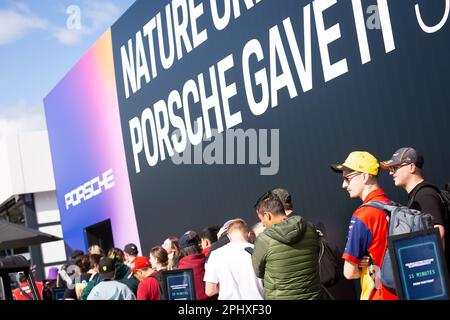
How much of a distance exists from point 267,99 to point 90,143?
766 cm

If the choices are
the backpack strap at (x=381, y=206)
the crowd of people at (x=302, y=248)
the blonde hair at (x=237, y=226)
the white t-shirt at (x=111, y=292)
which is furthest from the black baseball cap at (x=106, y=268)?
the backpack strap at (x=381, y=206)

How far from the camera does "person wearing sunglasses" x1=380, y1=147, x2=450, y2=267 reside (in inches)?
200

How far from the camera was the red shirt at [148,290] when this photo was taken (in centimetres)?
657

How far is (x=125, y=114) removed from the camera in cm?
1354

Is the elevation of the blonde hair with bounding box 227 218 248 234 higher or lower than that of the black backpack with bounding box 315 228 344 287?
higher

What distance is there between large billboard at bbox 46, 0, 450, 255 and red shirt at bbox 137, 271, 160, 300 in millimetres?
2165

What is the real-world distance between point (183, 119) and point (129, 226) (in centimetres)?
361

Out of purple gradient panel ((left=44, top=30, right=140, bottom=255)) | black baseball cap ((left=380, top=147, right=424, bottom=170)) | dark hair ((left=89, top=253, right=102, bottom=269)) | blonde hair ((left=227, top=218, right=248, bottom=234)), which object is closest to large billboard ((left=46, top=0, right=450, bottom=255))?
purple gradient panel ((left=44, top=30, right=140, bottom=255))

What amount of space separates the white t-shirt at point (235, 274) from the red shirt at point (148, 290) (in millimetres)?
1134

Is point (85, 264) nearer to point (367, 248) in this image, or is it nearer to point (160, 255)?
point (160, 255)

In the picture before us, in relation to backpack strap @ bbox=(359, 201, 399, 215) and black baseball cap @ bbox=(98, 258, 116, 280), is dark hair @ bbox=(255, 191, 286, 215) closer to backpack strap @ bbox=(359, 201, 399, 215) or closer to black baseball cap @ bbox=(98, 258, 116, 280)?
backpack strap @ bbox=(359, 201, 399, 215)

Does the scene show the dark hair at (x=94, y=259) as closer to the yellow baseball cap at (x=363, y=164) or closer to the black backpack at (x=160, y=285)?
the black backpack at (x=160, y=285)

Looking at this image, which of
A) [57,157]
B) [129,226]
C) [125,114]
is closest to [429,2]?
[125,114]

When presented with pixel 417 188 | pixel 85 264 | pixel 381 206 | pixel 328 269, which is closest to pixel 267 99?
pixel 85 264
